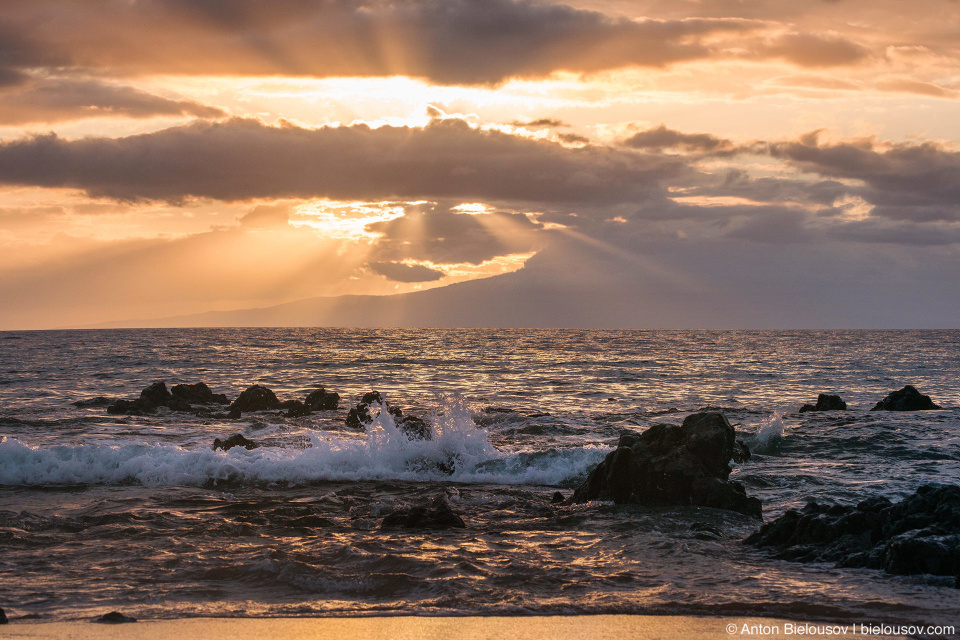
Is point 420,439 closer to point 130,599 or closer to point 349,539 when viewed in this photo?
point 349,539

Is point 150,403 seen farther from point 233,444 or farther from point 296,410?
point 233,444

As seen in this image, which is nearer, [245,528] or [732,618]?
[732,618]

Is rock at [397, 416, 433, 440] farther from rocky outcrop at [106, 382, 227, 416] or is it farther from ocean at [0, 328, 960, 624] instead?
rocky outcrop at [106, 382, 227, 416]

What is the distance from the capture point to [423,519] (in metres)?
11.2

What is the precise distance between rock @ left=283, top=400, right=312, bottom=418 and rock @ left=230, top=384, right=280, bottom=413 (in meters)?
1.15

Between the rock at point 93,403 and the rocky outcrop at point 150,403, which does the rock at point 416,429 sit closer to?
the rocky outcrop at point 150,403

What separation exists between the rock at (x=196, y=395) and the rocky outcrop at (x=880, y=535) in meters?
25.0

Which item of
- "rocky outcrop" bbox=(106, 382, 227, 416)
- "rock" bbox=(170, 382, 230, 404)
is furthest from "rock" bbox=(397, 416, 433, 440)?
"rock" bbox=(170, 382, 230, 404)

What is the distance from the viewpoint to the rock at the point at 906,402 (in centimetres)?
2712

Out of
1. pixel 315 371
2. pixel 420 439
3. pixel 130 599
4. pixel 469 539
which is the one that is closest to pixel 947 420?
pixel 420 439

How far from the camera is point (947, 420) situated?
23500 millimetres

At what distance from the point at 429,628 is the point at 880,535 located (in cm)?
642

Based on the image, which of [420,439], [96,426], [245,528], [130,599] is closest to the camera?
[130,599]

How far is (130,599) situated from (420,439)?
1077 centimetres
